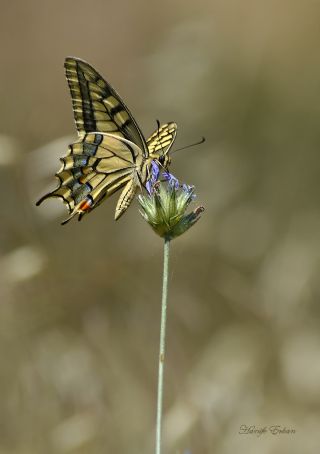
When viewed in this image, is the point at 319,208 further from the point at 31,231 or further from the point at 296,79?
the point at 31,231

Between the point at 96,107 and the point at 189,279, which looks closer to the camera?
the point at 96,107

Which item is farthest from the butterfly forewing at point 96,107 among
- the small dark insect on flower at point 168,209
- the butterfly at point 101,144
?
the small dark insect on flower at point 168,209

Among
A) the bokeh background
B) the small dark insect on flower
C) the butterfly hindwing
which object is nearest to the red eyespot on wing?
the butterfly hindwing

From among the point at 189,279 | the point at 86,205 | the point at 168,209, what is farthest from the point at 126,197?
the point at 189,279

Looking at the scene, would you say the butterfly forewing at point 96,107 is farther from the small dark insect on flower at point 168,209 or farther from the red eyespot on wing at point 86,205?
the small dark insect on flower at point 168,209

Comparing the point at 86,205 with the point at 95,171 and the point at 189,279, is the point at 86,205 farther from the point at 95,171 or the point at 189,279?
the point at 189,279

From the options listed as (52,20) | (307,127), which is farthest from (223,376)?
(52,20)
